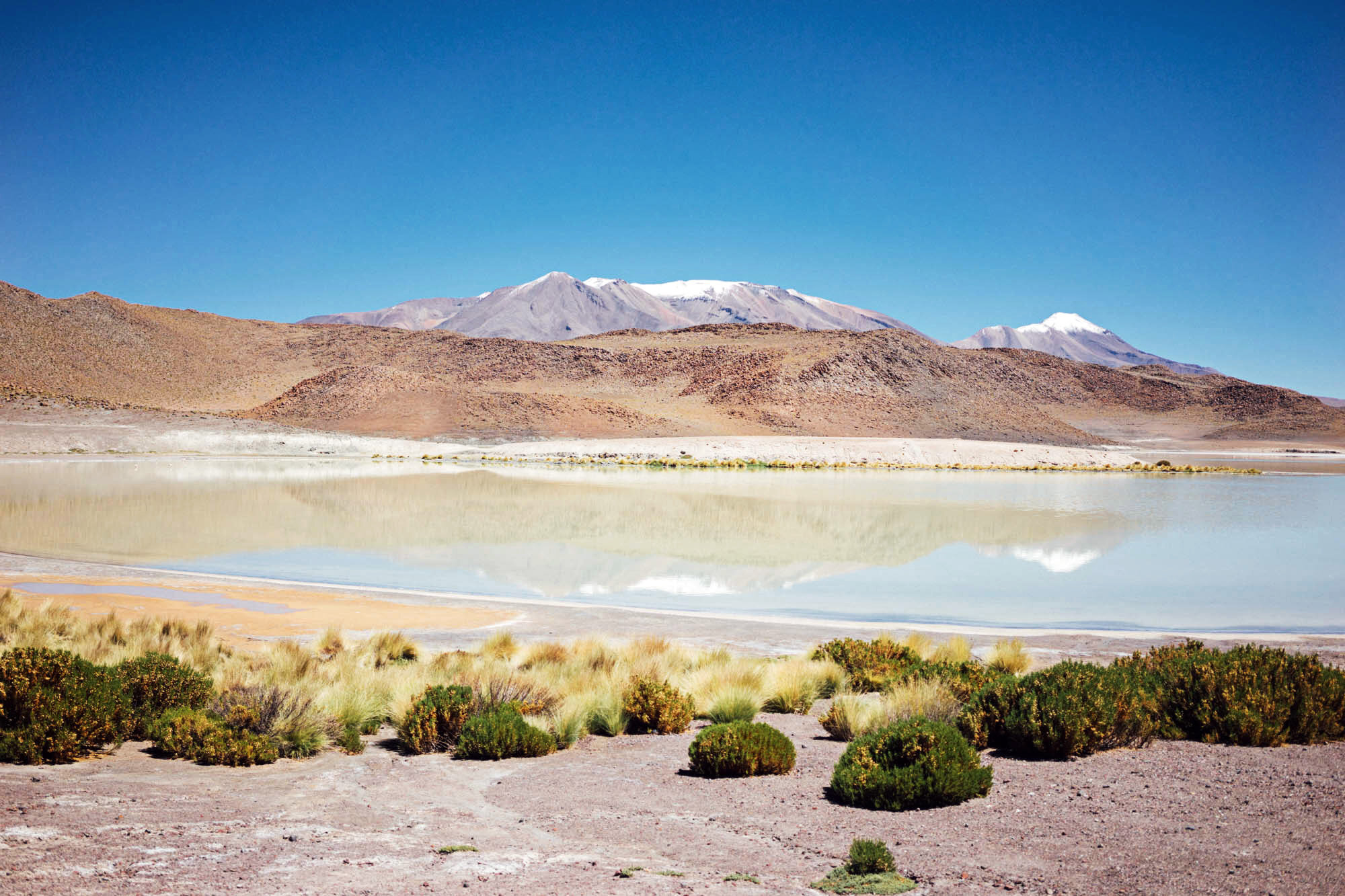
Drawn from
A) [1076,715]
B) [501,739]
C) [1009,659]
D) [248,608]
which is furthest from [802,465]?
[501,739]

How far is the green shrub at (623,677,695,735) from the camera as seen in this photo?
6441 mm

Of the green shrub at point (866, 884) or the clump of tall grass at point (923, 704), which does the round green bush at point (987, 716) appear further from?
the green shrub at point (866, 884)

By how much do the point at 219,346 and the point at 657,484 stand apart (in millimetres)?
74091

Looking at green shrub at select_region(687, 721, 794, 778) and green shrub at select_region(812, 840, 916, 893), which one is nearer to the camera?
green shrub at select_region(812, 840, 916, 893)

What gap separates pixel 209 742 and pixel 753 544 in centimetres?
1212

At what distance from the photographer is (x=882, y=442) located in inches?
2217

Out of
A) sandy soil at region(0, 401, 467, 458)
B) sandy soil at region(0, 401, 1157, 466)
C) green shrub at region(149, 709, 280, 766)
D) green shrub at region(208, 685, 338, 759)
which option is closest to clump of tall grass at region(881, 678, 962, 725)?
green shrub at region(208, 685, 338, 759)

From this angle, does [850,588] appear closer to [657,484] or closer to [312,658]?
[312,658]

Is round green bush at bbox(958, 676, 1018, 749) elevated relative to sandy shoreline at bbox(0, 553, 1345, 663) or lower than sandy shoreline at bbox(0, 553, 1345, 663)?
elevated

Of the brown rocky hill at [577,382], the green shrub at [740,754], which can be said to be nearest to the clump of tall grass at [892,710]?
the green shrub at [740,754]

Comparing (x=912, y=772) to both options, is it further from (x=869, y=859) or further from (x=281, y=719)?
(x=281, y=719)

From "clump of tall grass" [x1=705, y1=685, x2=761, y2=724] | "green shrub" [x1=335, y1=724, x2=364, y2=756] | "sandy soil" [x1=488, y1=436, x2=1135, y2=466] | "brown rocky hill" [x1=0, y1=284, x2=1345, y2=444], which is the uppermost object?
"brown rocky hill" [x1=0, y1=284, x2=1345, y2=444]

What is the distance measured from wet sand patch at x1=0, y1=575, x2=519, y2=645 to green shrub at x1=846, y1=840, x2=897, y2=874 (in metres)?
6.70

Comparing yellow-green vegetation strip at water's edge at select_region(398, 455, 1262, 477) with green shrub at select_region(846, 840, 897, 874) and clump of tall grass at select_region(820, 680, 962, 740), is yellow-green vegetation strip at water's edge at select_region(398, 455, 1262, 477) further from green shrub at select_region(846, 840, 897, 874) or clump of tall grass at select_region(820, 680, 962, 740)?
green shrub at select_region(846, 840, 897, 874)
